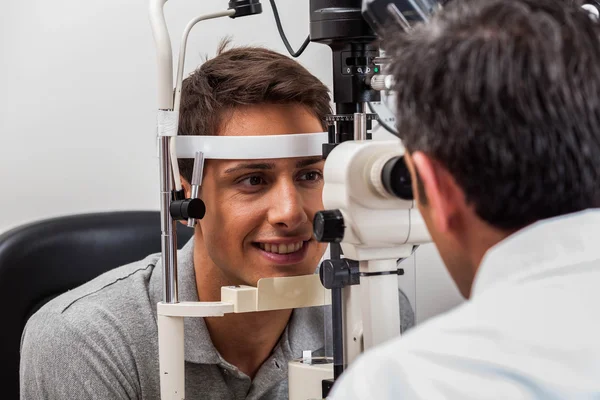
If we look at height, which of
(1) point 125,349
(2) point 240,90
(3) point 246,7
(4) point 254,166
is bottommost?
(1) point 125,349

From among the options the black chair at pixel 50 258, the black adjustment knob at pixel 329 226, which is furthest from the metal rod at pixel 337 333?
the black chair at pixel 50 258

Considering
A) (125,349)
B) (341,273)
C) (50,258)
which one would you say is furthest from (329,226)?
(50,258)

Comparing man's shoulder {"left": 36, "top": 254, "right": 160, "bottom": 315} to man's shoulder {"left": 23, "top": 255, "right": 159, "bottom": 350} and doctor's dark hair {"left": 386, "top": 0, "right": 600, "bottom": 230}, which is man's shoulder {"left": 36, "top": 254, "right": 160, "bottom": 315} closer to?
man's shoulder {"left": 23, "top": 255, "right": 159, "bottom": 350}

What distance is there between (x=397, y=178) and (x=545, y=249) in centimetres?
30

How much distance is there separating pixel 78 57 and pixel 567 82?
5.10 feet

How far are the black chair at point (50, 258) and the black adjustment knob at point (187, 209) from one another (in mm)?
631

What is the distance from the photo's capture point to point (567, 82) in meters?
0.73

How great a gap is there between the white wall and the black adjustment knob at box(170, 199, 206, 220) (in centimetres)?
92

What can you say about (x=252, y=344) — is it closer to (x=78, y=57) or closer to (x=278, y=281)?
(x=278, y=281)

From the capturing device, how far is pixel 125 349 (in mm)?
1484

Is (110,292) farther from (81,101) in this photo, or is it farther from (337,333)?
(81,101)

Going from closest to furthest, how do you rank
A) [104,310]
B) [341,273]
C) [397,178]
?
[397,178] < [341,273] < [104,310]

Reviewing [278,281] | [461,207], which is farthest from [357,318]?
[461,207]

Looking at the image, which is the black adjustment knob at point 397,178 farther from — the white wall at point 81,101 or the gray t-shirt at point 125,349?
the white wall at point 81,101
